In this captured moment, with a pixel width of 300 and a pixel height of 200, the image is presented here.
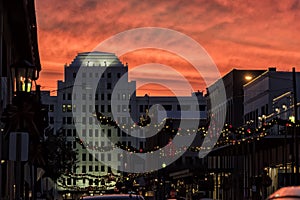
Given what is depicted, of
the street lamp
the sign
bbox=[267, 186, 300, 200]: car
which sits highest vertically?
the street lamp

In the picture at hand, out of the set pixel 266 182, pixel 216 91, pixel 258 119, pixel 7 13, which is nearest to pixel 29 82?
pixel 7 13

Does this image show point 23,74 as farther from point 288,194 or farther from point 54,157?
point 54,157

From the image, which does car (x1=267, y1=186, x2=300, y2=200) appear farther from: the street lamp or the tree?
the tree

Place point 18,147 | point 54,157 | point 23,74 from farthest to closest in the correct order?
point 54,157, point 23,74, point 18,147

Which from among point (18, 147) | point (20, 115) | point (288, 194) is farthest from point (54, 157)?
point (288, 194)

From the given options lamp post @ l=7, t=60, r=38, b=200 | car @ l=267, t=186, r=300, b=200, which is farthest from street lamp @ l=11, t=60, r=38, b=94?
car @ l=267, t=186, r=300, b=200

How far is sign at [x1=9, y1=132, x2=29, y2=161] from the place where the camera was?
53.6 ft

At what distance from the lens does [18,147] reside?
53.9 feet

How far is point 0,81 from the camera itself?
21500 millimetres

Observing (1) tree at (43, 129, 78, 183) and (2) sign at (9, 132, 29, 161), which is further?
(1) tree at (43, 129, 78, 183)

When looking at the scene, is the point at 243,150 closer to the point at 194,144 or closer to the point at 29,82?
the point at 194,144

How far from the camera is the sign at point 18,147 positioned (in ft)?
53.6

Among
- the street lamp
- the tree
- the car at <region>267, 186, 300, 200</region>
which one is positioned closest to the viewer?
the car at <region>267, 186, 300, 200</region>

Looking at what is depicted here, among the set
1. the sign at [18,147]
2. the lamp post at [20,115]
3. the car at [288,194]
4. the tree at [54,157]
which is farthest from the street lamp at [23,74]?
the tree at [54,157]
